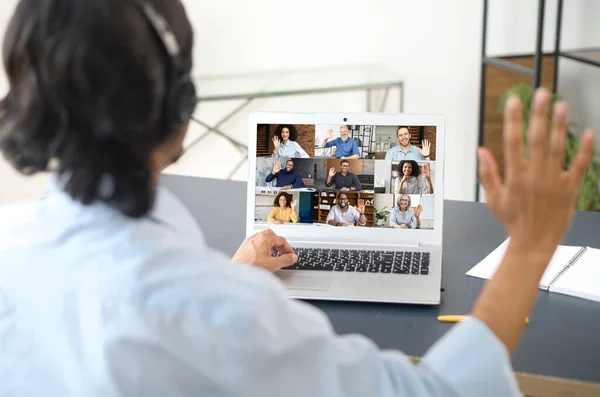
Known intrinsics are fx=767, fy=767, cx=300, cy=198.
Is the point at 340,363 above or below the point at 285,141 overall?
below

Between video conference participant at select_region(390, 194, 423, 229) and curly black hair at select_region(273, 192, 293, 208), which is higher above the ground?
curly black hair at select_region(273, 192, 293, 208)

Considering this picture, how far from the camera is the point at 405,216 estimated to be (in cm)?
146

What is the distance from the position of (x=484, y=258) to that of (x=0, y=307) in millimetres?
953

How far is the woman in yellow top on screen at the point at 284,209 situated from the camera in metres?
1.50

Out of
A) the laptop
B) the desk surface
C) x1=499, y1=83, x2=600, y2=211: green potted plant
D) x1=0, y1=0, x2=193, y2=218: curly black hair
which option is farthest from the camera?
x1=499, y1=83, x2=600, y2=211: green potted plant

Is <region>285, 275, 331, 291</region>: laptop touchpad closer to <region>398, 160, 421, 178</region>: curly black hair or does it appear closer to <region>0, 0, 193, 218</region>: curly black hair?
<region>398, 160, 421, 178</region>: curly black hair

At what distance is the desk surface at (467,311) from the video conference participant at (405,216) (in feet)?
0.28

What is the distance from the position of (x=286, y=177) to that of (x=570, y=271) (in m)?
0.55

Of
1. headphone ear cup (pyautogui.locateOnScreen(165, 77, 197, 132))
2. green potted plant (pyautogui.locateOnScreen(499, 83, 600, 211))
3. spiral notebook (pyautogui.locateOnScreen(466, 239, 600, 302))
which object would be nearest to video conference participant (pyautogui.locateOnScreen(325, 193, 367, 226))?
spiral notebook (pyautogui.locateOnScreen(466, 239, 600, 302))

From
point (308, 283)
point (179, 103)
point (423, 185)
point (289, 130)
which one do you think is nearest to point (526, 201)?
point (179, 103)

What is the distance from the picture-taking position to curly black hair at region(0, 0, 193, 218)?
61cm

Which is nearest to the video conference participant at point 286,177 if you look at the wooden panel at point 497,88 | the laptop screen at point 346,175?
the laptop screen at point 346,175

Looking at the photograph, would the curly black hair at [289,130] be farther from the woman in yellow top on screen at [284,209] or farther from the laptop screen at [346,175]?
the woman in yellow top on screen at [284,209]

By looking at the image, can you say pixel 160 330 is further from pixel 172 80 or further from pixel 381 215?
pixel 381 215
